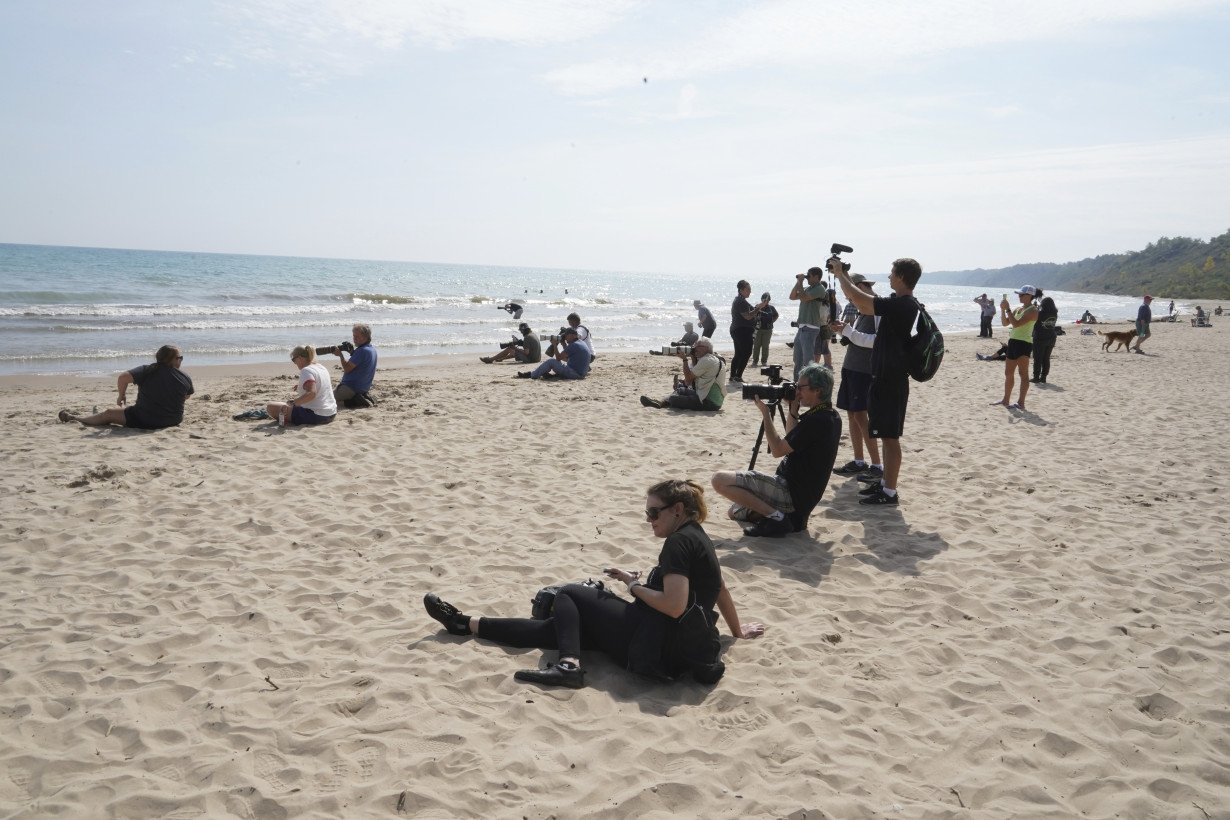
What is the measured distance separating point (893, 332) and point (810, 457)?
1.28 metres

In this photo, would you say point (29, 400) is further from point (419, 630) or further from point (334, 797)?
point (334, 797)

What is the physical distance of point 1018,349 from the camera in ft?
33.8

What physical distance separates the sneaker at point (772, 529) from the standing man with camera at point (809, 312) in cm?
592

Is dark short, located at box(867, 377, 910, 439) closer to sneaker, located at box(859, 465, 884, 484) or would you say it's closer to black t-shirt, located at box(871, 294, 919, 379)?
black t-shirt, located at box(871, 294, 919, 379)

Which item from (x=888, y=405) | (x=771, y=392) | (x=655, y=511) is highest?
(x=771, y=392)

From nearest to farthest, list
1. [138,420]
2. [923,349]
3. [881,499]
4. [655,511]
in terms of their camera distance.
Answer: [655,511] < [923,349] < [881,499] < [138,420]

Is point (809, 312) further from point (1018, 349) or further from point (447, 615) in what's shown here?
point (447, 615)

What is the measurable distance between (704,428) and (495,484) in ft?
10.7

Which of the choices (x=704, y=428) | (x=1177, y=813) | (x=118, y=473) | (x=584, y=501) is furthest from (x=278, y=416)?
(x=1177, y=813)

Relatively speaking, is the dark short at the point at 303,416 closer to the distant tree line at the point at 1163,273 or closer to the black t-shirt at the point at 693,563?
the black t-shirt at the point at 693,563

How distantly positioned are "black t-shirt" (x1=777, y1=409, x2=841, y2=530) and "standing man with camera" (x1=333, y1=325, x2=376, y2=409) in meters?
6.10

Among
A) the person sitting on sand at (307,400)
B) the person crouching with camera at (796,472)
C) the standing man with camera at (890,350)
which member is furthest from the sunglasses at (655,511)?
the person sitting on sand at (307,400)

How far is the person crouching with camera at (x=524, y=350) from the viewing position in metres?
15.8

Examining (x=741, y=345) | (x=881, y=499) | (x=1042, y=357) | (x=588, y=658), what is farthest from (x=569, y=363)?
(x=588, y=658)
